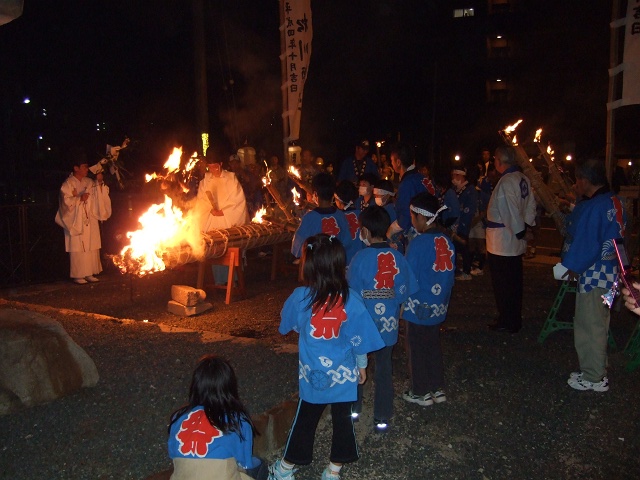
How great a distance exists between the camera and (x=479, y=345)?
623 centimetres

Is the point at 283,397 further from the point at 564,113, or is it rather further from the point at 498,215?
the point at 564,113

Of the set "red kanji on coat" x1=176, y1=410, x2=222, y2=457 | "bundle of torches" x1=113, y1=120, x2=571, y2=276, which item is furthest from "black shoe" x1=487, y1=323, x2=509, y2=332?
"red kanji on coat" x1=176, y1=410, x2=222, y2=457

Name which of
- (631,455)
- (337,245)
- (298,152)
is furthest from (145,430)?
(298,152)


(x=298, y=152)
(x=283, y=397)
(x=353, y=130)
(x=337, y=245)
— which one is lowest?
(x=283, y=397)

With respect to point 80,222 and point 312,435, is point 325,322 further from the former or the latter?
point 80,222

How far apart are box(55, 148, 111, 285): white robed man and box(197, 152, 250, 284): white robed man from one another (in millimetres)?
2087

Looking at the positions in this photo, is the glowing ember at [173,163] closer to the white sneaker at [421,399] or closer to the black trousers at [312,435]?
the white sneaker at [421,399]

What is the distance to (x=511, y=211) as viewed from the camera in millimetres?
6508

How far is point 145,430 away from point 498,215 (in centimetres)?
445

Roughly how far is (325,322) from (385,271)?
91 cm

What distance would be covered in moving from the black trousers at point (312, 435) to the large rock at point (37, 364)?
80.4 inches

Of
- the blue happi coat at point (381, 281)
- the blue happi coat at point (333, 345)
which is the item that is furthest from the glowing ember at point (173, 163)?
the blue happi coat at point (333, 345)

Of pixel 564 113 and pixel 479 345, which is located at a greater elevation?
pixel 564 113

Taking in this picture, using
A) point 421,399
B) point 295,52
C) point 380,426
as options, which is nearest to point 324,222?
point 421,399
